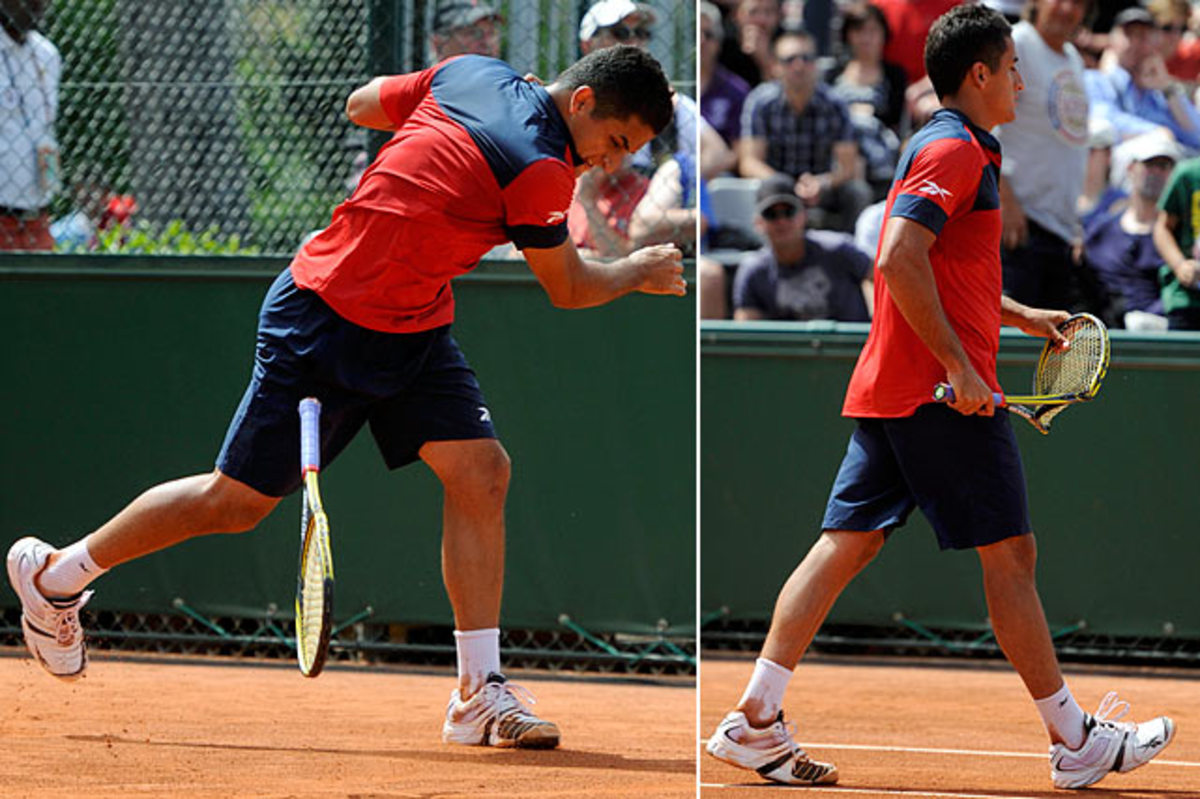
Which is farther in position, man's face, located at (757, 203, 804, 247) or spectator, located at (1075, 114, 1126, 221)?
spectator, located at (1075, 114, 1126, 221)

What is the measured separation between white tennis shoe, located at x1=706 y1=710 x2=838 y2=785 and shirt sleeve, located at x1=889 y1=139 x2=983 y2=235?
1.36 m

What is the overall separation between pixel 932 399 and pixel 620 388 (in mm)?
2657

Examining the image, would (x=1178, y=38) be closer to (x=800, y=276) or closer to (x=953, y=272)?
(x=800, y=276)

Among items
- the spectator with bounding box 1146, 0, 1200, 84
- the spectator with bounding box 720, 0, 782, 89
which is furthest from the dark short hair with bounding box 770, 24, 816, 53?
the spectator with bounding box 1146, 0, 1200, 84

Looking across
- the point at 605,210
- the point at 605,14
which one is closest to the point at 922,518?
the point at 605,210

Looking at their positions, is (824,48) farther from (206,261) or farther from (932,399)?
(932,399)

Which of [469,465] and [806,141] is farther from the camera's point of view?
[806,141]

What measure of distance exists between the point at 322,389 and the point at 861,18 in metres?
7.38

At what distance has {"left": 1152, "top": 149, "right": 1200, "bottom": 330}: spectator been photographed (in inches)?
316

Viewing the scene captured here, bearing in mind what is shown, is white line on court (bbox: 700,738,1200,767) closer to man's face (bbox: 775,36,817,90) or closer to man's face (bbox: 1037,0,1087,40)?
man's face (bbox: 1037,0,1087,40)

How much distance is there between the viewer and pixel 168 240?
25.4 feet

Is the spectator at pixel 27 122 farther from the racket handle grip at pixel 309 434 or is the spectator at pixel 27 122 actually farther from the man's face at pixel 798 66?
the man's face at pixel 798 66

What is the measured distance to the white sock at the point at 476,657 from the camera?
5.03 m

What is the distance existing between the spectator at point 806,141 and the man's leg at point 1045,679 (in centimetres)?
548
